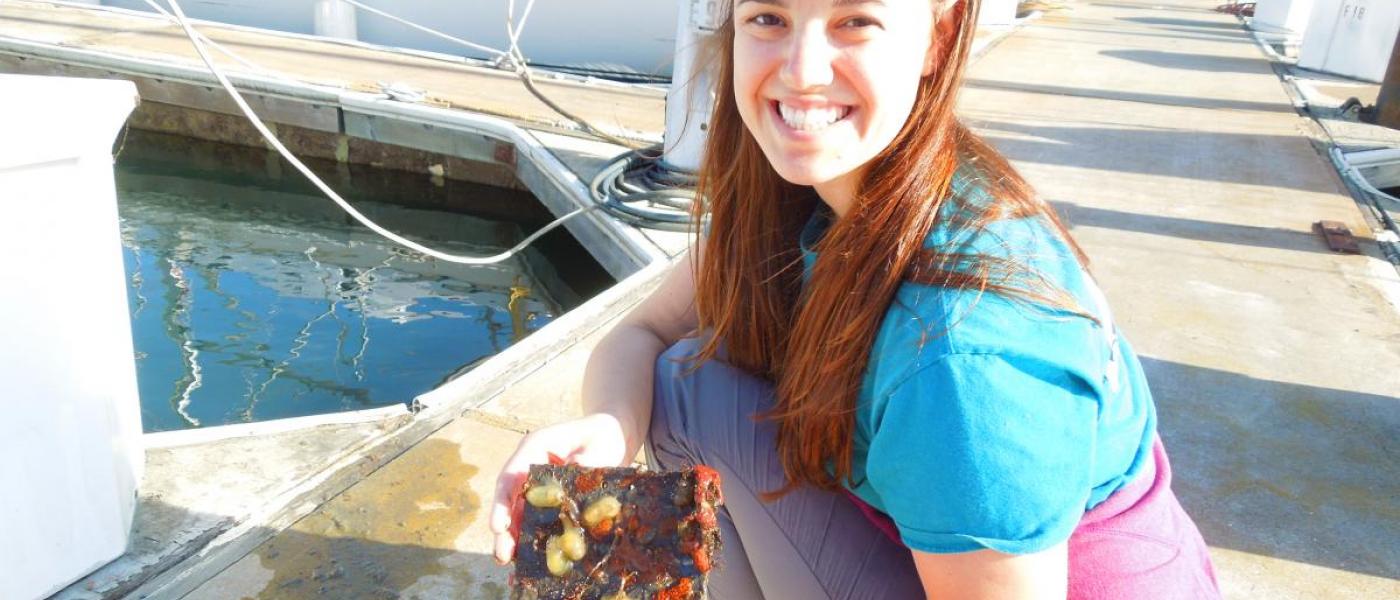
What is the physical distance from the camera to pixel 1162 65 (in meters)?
11.1

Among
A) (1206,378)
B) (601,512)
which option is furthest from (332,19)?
(601,512)

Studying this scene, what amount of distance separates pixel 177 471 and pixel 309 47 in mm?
7635

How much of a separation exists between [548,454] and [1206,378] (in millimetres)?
2489

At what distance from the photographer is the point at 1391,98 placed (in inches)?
247

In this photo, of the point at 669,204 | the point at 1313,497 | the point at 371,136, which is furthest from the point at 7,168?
the point at 371,136

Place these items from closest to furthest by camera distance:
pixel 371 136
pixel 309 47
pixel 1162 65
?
1. pixel 371 136
2. pixel 309 47
3. pixel 1162 65

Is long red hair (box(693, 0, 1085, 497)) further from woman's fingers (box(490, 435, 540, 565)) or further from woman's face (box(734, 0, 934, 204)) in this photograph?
woman's fingers (box(490, 435, 540, 565))

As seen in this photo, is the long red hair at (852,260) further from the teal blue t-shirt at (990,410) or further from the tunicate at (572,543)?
the tunicate at (572,543)

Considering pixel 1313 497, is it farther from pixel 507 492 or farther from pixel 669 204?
pixel 669 204

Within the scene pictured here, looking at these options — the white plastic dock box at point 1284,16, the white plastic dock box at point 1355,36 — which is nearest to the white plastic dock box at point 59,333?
the white plastic dock box at point 1355,36

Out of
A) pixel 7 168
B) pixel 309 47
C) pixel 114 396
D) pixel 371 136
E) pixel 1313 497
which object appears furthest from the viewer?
pixel 309 47

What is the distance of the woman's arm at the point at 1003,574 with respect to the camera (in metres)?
1.06

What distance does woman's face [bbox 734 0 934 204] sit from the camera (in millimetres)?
1220

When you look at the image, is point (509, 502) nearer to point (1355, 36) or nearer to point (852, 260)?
point (852, 260)
